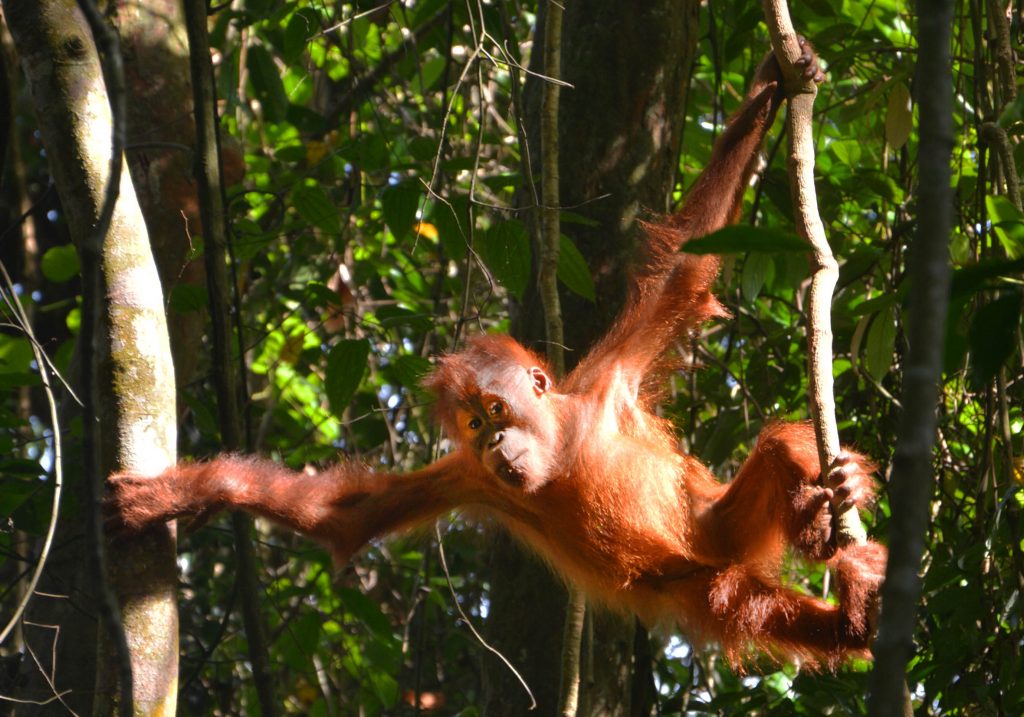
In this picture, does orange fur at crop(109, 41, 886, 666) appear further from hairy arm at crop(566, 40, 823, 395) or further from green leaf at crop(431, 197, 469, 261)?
green leaf at crop(431, 197, 469, 261)

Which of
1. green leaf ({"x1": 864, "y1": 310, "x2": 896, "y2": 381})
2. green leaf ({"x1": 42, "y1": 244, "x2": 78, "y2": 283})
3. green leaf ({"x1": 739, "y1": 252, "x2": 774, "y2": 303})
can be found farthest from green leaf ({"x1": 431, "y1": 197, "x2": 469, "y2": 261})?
green leaf ({"x1": 42, "y1": 244, "x2": 78, "y2": 283})

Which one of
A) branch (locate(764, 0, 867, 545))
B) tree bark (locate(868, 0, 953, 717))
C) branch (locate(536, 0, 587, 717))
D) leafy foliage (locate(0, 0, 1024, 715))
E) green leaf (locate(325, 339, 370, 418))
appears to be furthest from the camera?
green leaf (locate(325, 339, 370, 418))

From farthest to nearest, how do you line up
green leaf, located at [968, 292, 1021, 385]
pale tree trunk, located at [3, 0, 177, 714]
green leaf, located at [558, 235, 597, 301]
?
green leaf, located at [558, 235, 597, 301] → pale tree trunk, located at [3, 0, 177, 714] → green leaf, located at [968, 292, 1021, 385]

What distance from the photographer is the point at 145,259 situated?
237 cm

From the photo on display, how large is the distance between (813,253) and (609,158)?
5.31ft

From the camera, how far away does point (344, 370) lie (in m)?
3.29

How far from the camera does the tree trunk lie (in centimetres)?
364

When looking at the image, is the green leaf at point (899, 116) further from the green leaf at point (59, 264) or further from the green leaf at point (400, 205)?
the green leaf at point (59, 264)

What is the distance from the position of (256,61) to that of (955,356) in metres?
3.64

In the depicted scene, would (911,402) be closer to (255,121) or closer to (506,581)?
(506,581)

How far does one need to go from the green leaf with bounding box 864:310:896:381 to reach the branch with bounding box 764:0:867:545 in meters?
0.53

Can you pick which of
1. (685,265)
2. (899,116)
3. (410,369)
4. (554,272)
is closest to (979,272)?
(554,272)

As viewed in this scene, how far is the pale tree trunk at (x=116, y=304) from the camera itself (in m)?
2.28

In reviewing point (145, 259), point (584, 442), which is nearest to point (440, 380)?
point (584, 442)
